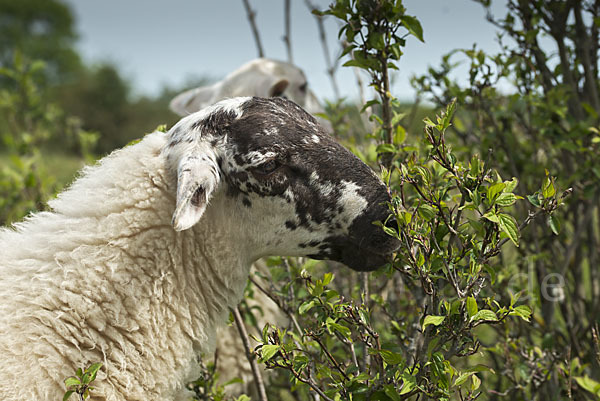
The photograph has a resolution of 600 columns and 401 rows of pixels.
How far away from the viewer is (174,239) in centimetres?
229

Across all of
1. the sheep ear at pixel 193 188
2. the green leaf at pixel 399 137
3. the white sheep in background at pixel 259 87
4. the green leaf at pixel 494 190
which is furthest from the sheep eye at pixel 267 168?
the white sheep in background at pixel 259 87

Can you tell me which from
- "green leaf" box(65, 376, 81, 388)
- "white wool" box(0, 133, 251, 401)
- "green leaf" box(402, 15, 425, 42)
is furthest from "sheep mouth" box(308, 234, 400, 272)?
"green leaf" box(65, 376, 81, 388)

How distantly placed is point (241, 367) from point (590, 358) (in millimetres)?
2204

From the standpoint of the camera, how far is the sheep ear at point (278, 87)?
4691 millimetres

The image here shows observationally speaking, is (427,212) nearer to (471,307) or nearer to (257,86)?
(471,307)

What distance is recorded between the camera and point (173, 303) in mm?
2270

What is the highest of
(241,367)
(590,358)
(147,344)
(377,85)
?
(377,85)

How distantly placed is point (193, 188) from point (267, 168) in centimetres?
37

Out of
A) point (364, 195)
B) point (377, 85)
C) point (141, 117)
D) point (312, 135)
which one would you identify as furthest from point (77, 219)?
point (141, 117)

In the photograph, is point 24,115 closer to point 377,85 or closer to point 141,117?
point 377,85

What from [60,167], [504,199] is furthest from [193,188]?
[60,167]

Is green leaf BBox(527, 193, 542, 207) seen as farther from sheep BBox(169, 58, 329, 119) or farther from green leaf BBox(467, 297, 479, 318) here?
sheep BBox(169, 58, 329, 119)

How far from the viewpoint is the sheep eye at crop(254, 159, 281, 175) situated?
7.37 feet

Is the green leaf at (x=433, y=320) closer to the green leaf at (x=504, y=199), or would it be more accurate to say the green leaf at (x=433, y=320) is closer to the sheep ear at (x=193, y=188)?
the green leaf at (x=504, y=199)
